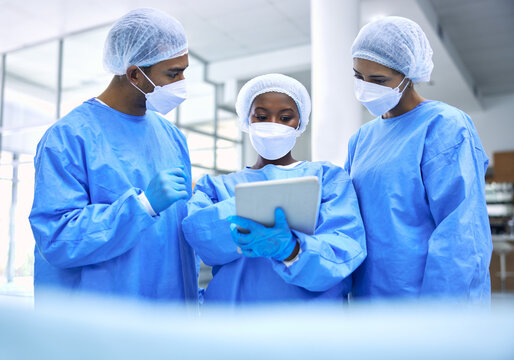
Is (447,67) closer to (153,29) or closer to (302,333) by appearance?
(153,29)

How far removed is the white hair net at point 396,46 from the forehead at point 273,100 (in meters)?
0.25

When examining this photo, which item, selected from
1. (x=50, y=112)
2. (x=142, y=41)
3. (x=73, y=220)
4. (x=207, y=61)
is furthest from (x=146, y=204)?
(x=50, y=112)

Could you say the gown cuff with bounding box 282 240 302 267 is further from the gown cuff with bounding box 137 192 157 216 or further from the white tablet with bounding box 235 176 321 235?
the gown cuff with bounding box 137 192 157 216

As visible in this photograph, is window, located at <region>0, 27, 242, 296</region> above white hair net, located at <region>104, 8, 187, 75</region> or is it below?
above

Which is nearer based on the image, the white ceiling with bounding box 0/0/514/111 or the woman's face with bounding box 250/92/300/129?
the woman's face with bounding box 250/92/300/129

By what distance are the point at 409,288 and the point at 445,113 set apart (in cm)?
48

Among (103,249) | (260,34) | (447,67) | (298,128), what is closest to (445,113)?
(298,128)

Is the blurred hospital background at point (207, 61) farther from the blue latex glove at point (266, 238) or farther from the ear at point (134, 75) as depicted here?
the blue latex glove at point (266, 238)

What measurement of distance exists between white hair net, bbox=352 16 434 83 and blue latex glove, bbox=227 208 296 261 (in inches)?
23.8

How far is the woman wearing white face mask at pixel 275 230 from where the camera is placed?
1.08m

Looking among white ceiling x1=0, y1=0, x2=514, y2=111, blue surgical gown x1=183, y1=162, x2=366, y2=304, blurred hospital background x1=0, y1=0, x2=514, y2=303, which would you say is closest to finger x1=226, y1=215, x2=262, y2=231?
blue surgical gown x1=183, y1=162, x2=366, y2=304

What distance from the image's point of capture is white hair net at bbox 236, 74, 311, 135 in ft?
4.77

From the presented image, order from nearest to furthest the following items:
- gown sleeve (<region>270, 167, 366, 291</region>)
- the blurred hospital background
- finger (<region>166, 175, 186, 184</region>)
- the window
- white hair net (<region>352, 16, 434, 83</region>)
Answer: gown sleeve (<region>270, 167, 366, 291</region>) → finger (<region>166, 175, 186, 184</region>) → white hair net (<region>352, 16, 434, 83</region>) → the blurred hospital background → the window

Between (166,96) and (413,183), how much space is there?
76 centimetres
